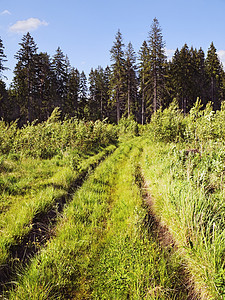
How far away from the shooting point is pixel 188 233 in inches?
107

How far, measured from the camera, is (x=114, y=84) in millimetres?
32812

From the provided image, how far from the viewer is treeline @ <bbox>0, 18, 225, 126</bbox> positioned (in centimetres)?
2780

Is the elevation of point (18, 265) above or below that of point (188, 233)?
below

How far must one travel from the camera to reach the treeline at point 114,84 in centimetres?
2780

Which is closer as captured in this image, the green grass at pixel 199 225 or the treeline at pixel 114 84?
the green grass at pixel 199 225

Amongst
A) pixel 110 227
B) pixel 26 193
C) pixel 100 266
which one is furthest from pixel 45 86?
pixel 100 266

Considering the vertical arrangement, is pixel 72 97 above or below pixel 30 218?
above

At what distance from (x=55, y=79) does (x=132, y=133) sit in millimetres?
24994

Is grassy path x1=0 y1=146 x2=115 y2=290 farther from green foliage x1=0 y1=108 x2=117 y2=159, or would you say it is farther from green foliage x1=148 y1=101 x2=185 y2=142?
green foliage x1=148 y1=101 x2=185 y2=142

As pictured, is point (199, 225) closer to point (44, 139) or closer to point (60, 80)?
point (44, 139)

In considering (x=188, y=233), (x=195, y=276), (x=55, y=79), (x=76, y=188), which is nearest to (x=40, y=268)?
(x=195, y=276)

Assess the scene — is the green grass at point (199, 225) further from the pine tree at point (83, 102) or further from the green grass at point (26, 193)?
the pine tree at point (83, 102)

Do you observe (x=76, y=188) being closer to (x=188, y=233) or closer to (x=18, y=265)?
(x=18, y=265)

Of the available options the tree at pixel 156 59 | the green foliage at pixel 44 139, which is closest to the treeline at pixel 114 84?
the tree at pixel 156 59
